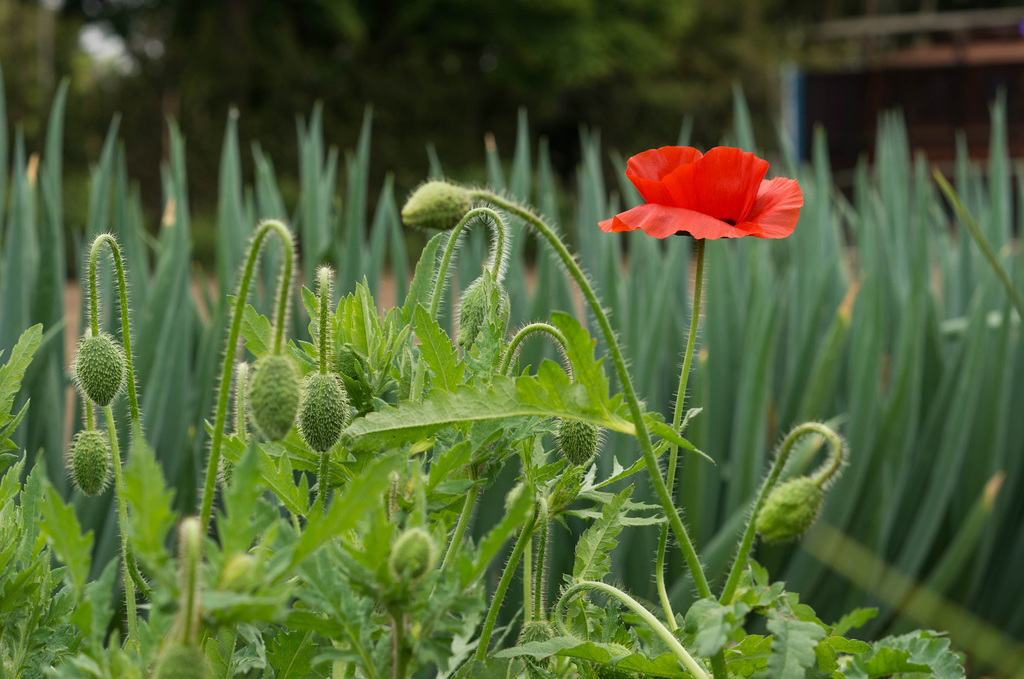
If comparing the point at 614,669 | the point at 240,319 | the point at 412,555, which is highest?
the point at 240,319

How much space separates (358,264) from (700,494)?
0.54 m

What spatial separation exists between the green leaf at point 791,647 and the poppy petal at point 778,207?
219 mm

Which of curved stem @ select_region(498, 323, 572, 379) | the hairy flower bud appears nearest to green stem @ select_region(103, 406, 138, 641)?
the hairy flower bud

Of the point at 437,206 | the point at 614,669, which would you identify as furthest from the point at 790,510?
the point at 437,206

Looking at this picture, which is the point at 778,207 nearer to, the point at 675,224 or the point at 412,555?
the point at 675,224

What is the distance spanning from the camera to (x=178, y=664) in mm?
369

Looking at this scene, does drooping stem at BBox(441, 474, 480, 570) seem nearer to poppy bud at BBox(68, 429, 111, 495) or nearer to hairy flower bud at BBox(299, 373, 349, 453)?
hairy flower bud at BBox(299, 373, 349, 453)

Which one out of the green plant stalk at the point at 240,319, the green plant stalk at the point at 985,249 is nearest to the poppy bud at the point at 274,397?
the green plant stalk at the point at 240,319

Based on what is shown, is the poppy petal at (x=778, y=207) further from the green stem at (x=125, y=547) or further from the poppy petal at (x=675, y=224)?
the green stem at (x=125, y=547)

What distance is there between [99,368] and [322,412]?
0.16 meters

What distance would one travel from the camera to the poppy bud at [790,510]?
1.54 feet

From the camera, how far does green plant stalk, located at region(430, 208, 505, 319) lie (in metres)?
0.57

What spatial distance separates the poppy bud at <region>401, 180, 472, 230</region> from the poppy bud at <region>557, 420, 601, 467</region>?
13 cm

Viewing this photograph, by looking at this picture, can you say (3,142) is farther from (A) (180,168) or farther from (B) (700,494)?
(B) (700,494)
